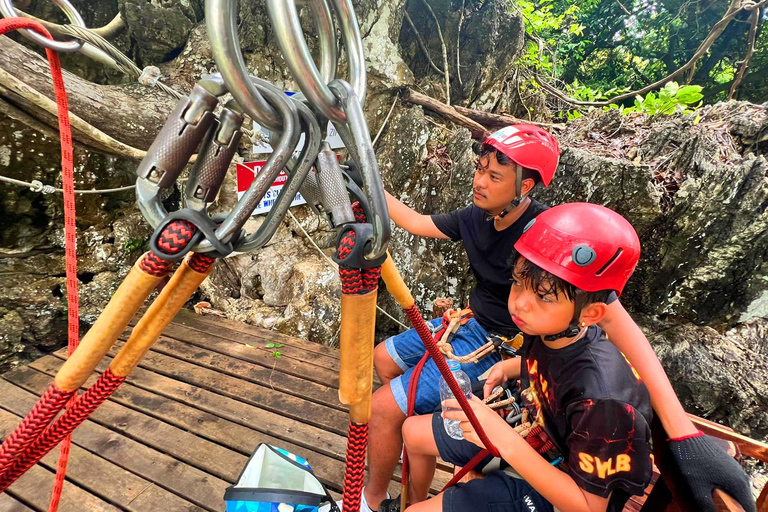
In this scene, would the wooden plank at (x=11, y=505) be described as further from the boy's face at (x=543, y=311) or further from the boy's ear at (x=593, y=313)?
the boy's ear at (x=593, y=313)

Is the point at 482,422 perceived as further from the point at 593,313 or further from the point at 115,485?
the point at 115,485

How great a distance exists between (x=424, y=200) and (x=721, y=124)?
2.23 m

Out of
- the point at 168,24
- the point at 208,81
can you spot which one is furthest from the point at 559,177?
the point at 168,24

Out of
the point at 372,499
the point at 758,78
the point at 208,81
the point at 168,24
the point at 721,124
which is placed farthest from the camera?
the point at 758,78

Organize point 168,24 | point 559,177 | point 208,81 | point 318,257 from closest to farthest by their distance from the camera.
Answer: point 208,81, point 559,177, point 168,24, point 318,257

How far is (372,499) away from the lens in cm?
160

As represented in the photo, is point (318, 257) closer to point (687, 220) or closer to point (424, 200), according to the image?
point (424, 200)

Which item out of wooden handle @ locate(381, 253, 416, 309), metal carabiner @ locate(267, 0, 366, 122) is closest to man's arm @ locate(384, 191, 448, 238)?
wooden handle @ locate(381, 253, 416, 309)

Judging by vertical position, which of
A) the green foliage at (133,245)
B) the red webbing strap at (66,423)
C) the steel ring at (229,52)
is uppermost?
the green foliage at (133,245)

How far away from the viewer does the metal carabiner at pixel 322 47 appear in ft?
1.67

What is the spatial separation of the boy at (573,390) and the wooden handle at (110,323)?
0.86 metres

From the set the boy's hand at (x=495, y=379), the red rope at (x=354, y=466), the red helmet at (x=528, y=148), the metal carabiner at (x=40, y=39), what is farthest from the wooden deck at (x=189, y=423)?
the metal carabiner at (x=40, y=39)

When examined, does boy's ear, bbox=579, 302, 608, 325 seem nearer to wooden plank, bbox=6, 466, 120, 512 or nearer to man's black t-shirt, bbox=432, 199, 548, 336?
man's black t-shirt, bbox=432, 199, 548, 336

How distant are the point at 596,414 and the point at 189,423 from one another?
197 cm
